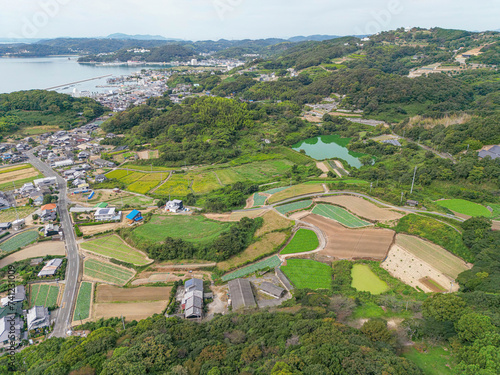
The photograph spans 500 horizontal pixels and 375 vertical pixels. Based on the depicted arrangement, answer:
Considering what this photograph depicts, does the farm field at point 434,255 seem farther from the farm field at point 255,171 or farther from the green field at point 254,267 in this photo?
the farm field at point 255,171

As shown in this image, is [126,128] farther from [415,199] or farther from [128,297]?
[415,199]

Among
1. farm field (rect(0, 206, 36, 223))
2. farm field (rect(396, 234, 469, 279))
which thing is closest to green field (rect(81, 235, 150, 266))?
farm field (rect(0, 206, 36, 223))

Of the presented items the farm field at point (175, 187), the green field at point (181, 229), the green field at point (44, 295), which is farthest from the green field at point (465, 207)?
the green field at point (44, 295)

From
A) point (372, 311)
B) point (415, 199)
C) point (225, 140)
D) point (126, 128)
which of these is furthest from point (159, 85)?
point (372, 311)

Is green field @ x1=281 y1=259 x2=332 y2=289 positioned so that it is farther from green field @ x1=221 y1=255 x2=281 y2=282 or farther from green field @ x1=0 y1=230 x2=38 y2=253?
green field @ x1=0 y1=230 x2=38 y2=253

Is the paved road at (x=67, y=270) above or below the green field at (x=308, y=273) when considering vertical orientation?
below

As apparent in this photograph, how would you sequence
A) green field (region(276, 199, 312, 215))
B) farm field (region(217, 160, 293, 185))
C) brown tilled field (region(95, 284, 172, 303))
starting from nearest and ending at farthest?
1. brown tilled field (region(95, 284, 172, 303))
2. green field (region(276, 199, 312, 215))
3. farm field (region(217, 160, 293, 185))
